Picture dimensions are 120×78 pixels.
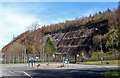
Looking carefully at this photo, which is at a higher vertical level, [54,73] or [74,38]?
[74,38]

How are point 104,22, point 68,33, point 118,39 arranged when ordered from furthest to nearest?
point 68,33 → point 104,22 → point 118,39

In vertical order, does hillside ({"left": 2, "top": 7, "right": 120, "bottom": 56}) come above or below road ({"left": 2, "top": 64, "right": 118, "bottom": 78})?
above

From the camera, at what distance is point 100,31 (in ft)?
488

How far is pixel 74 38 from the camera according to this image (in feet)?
552

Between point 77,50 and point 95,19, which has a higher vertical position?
point 95,19

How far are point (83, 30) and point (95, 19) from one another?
31.0 ft

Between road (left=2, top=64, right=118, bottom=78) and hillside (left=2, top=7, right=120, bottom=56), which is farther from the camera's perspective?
hillside (left=2, top=7, right=120, bottom=56)

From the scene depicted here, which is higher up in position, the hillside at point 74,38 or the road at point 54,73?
the hillside at point 74,38

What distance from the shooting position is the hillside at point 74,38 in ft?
412

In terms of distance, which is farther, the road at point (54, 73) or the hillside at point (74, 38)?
the hillside at point (74, 38)

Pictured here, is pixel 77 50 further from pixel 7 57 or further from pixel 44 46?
pixel 7 57

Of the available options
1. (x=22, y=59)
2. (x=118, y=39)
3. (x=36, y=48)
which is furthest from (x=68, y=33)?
(x=118, y=39)

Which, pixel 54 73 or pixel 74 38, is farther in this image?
pixel 74 38

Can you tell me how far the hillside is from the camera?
4941 inches
